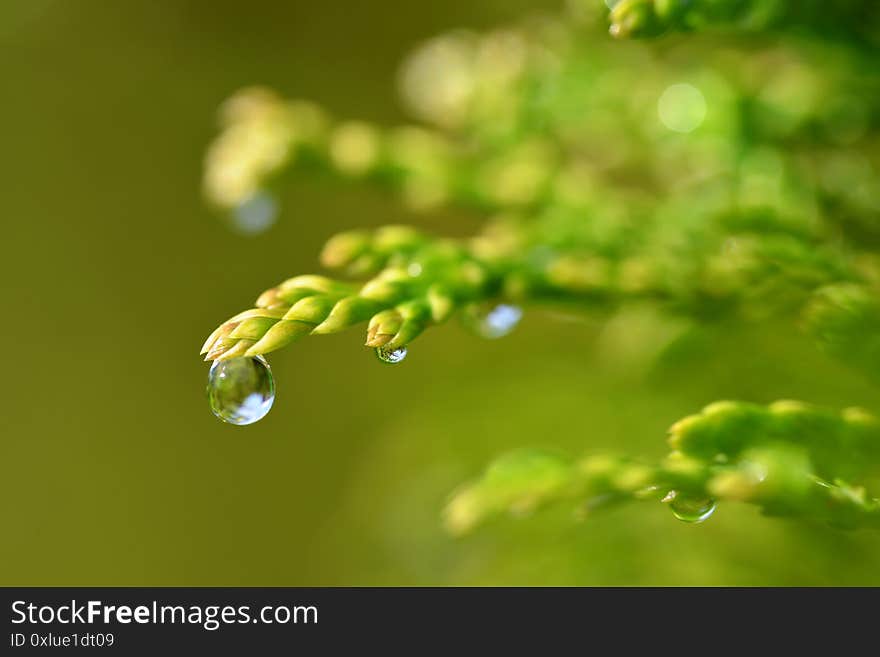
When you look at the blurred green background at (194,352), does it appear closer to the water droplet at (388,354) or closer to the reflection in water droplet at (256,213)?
the reflection in water droplet at (256,213)

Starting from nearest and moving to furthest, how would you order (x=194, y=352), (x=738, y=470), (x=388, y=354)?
(x=738, y=470), (x=388, y=354), (x=194, y=352)

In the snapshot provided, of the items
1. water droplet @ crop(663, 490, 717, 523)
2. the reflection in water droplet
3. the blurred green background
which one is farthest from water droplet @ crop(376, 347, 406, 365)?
the blurred green background

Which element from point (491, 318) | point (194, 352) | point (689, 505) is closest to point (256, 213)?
point (491, 318)

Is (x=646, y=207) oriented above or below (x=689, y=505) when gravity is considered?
above

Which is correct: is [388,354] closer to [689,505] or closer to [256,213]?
[689,505]
